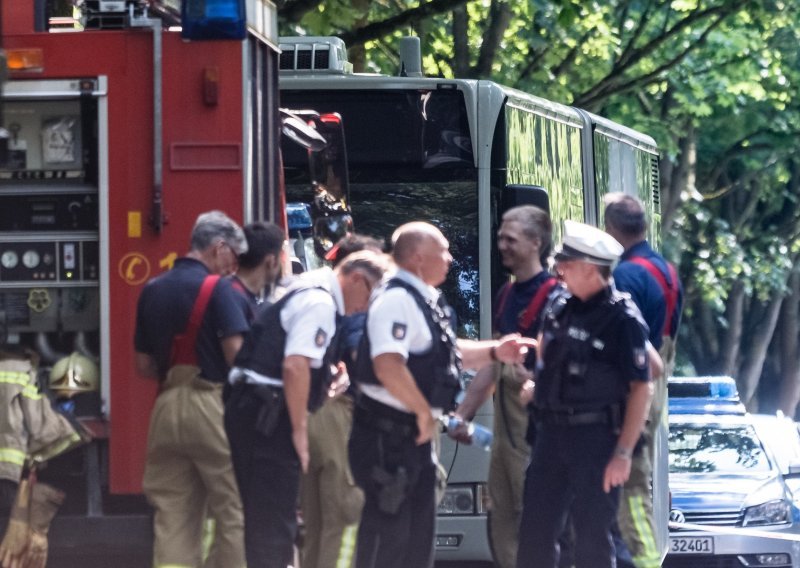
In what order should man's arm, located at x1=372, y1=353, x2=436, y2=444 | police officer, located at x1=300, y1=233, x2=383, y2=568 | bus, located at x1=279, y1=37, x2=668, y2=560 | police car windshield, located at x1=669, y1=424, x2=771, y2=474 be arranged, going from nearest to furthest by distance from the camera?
man's arm, located at x1=372, y1=353, x2=436, y2=444 < police officer, located at x1=300, y1=233, x2=383, y2=568 < bus, located at x1=279, y1=37, x2=668, y2=560 < police car windshield, located at x1=669, y1=424, x2=771, y2=474

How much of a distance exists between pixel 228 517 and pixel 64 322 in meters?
1.05

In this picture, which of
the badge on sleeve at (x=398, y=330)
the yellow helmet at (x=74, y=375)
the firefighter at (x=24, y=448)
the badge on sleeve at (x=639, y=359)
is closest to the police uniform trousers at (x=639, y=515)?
the badge on sleeve at (x=639, y=359)

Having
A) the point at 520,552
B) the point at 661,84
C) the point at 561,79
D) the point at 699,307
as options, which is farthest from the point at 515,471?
the point at 699,307

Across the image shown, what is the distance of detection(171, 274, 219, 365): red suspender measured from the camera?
7.10 meters

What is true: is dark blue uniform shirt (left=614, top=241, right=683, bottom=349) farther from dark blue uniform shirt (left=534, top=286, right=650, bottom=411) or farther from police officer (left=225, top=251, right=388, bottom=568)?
police officer (left=225, top=251, right=388, bottom=568)

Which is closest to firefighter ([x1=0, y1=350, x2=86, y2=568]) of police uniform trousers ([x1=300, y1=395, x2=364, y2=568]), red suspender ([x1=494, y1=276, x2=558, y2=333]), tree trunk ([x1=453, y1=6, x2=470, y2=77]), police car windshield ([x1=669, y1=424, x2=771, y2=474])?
police uniform trousers ([x1=300, y1=395, x2=364, y2=568])

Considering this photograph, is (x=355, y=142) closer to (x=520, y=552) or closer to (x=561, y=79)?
(x=520, y=552)

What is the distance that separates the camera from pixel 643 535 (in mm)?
8023

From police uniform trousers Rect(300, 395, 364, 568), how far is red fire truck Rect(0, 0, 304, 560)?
32.4 inches

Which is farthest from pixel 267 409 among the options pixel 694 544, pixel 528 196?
pixel 694 544

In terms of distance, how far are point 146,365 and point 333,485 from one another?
1.07 meters

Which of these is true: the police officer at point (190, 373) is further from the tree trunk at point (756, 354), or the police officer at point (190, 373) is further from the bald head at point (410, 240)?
the tree trunk at point (756, 354)

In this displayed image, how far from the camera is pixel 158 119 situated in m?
7.19

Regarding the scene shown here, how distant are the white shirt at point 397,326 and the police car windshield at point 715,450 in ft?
23.8
